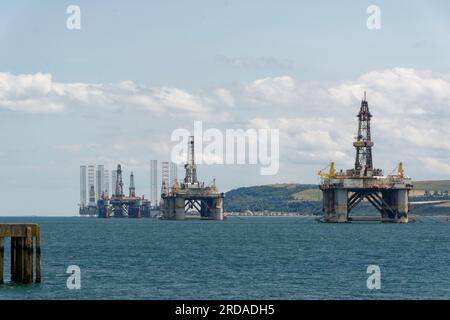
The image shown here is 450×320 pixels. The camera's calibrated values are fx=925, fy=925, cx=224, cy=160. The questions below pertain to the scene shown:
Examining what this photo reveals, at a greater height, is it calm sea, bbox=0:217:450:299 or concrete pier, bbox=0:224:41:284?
concrete pier, bbox=0:224:41:284

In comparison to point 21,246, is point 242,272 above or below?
below

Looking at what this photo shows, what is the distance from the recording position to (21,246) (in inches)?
2640

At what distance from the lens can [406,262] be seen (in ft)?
333

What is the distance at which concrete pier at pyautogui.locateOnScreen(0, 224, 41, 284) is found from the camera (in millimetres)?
66375

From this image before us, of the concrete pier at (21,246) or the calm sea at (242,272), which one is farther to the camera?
the calm sea at (242,272)

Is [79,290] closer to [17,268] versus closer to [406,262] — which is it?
[17,268]

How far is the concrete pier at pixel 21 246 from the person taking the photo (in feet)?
218

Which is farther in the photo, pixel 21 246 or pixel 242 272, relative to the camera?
pixel 242 272

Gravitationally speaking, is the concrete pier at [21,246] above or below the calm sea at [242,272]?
above

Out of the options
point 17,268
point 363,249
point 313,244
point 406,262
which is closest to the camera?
point 17,268

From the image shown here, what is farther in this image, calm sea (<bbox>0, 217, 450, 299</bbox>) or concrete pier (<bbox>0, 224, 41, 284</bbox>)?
calm sea (<bbox>0, 217, 450, 299</bbox>)
